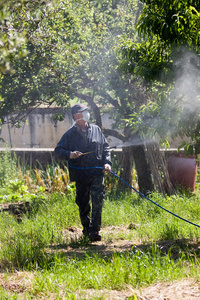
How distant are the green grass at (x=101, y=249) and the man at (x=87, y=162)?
0.45m

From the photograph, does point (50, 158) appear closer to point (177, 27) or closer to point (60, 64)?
point (60, 64)

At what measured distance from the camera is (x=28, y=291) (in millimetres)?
3756

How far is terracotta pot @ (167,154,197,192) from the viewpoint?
947 cm

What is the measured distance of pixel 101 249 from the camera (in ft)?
17.5

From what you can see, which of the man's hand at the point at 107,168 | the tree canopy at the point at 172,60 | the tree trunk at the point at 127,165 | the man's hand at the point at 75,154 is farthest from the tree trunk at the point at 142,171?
the man's hand at the point at 75,154

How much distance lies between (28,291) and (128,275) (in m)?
0.86

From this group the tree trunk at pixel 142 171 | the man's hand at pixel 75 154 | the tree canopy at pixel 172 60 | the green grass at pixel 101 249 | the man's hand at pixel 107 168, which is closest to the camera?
the green grass at pixel 101 249

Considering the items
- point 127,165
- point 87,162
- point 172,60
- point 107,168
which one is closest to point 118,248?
point 107,168

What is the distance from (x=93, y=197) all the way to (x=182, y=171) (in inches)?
163

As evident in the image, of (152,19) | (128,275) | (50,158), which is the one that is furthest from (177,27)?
(50,158)

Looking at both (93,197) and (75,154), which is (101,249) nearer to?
(93,197)

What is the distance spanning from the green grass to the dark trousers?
0.97 feet

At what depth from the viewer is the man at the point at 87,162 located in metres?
5.82

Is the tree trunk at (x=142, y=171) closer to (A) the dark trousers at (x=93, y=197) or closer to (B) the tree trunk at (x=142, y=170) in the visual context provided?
(B) the tree trunk at (x=142, y=170)
